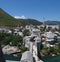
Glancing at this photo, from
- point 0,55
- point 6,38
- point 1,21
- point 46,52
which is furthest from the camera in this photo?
point 1,21

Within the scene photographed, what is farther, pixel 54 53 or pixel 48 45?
pixel 48 45

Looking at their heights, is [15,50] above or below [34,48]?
below

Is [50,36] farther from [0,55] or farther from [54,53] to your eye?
[0,55]

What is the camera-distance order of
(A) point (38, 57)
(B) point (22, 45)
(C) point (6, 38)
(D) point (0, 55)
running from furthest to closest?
(C) point (6, 38)
(B) point (22, 45)
(A) point (38, 57)
(D) point (0, 55)

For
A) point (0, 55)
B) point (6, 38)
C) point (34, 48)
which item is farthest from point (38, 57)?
point (6, 38)

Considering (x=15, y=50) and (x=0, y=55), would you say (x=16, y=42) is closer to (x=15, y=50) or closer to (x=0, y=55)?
(x=15, y=50)

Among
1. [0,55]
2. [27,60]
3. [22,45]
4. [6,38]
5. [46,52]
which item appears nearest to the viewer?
[0,55]

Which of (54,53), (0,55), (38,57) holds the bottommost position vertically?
(54,53)

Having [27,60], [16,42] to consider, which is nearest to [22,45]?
[16,42]

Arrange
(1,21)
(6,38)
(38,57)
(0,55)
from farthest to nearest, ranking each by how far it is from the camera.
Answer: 1. (1,21)
2. (6,38)
3. (38,57)
4. (0,55)
